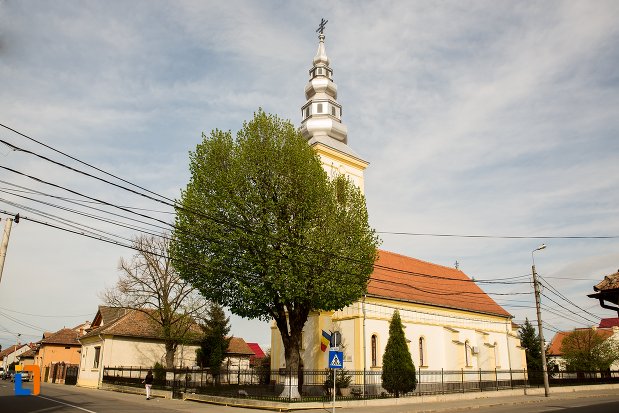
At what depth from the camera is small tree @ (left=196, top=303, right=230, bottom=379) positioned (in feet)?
136

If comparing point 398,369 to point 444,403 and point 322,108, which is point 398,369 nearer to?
point 444,403

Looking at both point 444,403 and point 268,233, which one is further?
point 444,403

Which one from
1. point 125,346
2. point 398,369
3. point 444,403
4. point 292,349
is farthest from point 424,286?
point 125,346

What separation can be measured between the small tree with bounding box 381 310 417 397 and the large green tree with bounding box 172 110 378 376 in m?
4.46

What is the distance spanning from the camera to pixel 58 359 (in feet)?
185

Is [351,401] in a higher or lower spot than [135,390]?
higher

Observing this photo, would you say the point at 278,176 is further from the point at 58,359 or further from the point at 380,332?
the point at 58,359

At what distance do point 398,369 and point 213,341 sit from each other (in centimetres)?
2065

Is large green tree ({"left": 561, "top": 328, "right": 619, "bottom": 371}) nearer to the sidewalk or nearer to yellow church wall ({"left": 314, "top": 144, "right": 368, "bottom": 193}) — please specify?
the sidewalk

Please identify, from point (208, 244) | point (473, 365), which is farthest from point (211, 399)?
point (473, 365)

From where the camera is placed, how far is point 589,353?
5141cm

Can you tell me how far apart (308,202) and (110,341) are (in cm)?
2507

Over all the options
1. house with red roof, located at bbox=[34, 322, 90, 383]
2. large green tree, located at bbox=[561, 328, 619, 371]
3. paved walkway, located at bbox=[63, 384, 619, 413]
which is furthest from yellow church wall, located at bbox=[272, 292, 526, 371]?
house with red roof, located at bbox=[34, 322, 90, 383]

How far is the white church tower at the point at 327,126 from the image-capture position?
3609 centimetres
